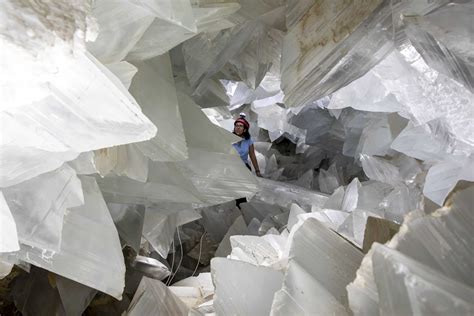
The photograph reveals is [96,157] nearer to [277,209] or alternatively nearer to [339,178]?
[277,209]

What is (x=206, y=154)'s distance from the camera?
1.42 metres

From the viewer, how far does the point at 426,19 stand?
1.13 m

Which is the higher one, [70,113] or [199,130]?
[70,113]

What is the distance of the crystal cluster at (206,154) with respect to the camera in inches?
25.1

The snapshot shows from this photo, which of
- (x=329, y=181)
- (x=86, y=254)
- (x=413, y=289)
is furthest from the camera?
(x=329, y=181)

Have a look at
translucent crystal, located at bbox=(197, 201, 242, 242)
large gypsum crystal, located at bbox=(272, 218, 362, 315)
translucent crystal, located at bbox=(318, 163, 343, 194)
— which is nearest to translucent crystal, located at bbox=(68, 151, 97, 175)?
large gypsum crystal, located at bbox=(272, 218, 362, 315)

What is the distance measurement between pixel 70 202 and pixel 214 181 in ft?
1.89

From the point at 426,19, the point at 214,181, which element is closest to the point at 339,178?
the point at 214,181

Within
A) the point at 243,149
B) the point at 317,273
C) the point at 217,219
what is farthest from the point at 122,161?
the point at 243,149

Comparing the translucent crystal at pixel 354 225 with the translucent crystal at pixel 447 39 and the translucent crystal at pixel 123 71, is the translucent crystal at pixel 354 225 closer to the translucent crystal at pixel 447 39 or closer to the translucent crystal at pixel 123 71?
the translucent crystal at pixel 447 39

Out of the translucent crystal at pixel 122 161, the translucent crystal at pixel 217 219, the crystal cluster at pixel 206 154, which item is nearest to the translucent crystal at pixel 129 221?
the crystal cluster at pixel 206 154

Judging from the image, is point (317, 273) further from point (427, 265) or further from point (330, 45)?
point (330, 45)

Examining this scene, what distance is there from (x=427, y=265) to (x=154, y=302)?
797 millimetres

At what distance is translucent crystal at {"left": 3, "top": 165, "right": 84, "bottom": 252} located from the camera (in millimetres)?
871
